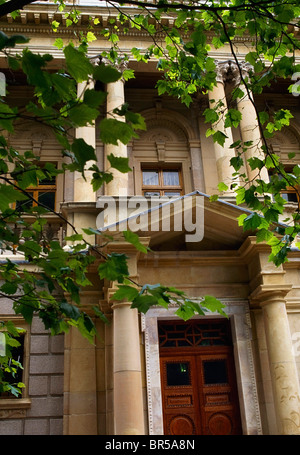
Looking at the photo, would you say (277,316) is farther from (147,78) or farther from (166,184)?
(147,78)

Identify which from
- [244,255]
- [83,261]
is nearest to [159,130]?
[244,255]

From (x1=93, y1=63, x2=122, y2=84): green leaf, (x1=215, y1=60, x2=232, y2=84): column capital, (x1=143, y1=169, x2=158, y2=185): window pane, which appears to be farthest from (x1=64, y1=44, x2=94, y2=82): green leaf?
(x1=215, y1=60, x2=232, y2=84): column capital

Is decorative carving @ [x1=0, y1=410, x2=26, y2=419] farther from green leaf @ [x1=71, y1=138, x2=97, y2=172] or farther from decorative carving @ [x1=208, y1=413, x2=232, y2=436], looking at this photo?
green leaf @ [x1=71, y1=138, x2=97, y2=172]

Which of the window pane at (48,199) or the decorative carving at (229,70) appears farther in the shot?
the decorative carving at (229,70)

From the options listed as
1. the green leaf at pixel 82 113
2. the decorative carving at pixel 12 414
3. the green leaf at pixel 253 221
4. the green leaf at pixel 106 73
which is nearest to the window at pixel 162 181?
the decorative carving at pixel 12 414

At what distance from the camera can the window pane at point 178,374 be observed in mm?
10367

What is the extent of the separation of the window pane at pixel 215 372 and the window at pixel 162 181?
20.6 ft

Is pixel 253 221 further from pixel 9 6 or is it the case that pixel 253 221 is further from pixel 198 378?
pixel 198 378

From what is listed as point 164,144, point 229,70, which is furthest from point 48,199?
point 229,70

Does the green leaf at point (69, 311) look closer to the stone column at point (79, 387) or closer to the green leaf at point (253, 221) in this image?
the green leaf at point (253, 221)

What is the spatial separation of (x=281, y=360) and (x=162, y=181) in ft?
26.3

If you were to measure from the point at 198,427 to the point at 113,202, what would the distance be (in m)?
5.53

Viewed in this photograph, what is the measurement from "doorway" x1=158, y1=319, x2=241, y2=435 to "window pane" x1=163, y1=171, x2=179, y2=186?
5.97 m

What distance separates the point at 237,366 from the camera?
34.1 ft
